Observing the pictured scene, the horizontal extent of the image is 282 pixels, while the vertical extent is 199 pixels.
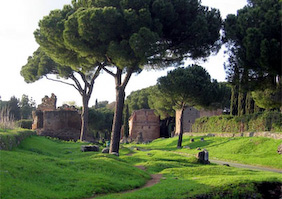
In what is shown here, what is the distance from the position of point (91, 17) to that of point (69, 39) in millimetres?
2064

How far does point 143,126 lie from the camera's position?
59094 millimetres

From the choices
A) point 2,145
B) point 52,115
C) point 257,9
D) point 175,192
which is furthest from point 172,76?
point 175,192

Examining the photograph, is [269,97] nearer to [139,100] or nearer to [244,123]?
[244,123]

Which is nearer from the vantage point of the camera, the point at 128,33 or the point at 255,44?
the point at 255,44

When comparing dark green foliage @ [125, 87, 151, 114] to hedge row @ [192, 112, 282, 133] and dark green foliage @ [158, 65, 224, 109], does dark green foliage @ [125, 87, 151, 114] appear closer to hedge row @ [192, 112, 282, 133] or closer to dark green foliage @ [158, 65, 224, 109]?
hedge row @ [192, 112, 282, 133]

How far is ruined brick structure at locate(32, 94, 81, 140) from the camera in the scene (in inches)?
1427

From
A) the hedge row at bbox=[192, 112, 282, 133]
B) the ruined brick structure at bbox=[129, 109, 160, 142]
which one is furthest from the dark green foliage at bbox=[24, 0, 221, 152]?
the ruined brick structure at bbox=[129, 109, 160, 142]

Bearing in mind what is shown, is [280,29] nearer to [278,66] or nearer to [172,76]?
[278,66]

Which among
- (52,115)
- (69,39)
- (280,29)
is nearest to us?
(280,29)

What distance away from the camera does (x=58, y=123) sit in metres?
36.7

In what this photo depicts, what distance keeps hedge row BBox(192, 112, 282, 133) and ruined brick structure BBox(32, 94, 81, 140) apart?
606 inches

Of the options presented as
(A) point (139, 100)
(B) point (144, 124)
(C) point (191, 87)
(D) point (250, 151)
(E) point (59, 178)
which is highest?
(A) point (139, 100)

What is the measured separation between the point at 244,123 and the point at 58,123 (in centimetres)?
2045

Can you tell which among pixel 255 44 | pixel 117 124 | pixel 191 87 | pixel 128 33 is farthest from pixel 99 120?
pixel 255 44
